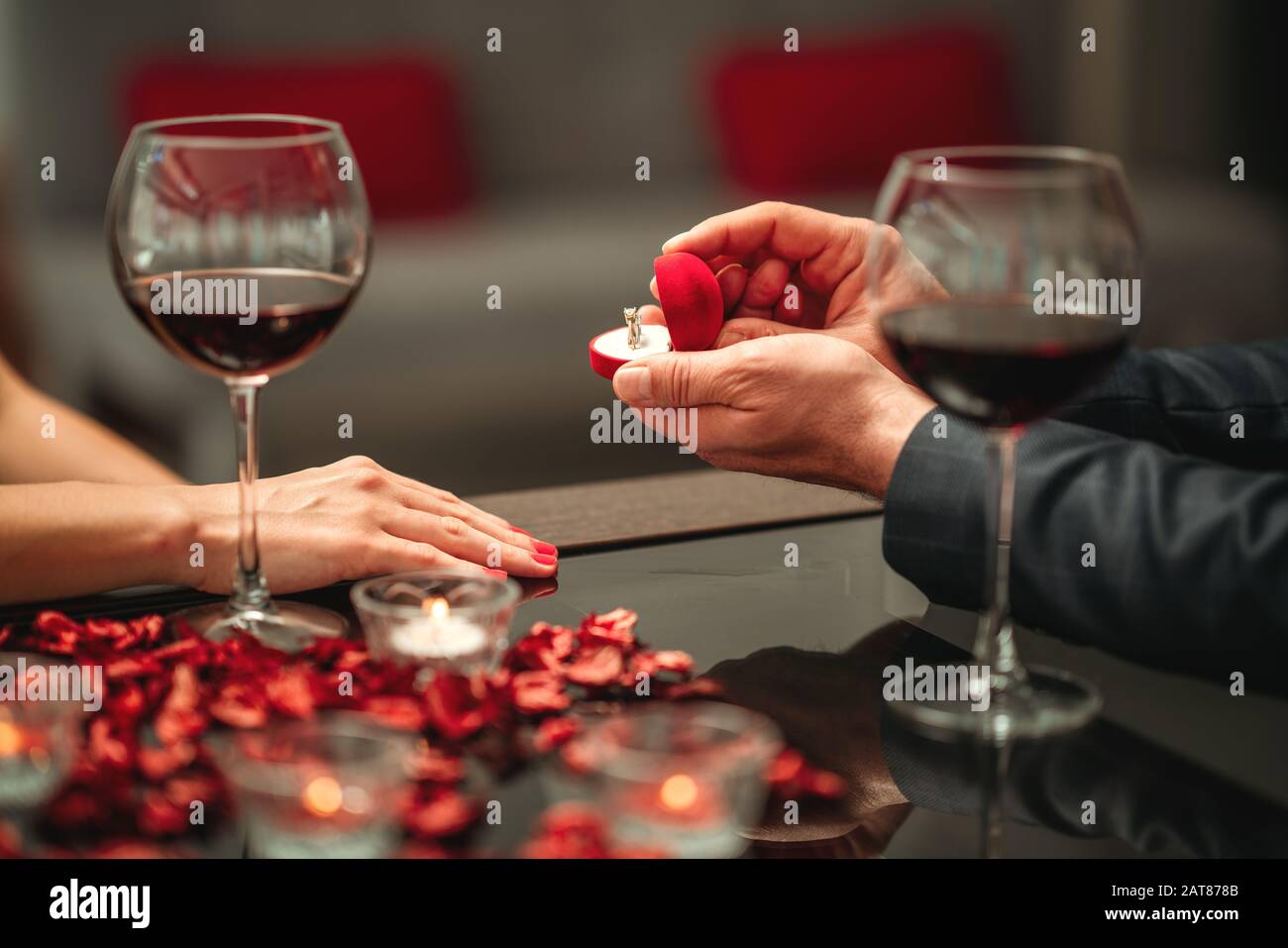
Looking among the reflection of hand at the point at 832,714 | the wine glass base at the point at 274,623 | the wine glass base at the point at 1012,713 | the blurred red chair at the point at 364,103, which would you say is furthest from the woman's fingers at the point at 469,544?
the blurred red chair at the point at 364,103

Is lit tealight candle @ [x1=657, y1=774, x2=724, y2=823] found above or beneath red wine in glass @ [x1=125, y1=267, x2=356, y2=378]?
beneath

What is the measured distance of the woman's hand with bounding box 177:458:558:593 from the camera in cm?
104

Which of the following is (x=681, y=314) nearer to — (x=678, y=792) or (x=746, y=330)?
(x=746, y=330)

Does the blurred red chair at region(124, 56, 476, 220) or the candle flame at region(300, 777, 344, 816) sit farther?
the blurred red chair at region(124, 56, 476, 220)

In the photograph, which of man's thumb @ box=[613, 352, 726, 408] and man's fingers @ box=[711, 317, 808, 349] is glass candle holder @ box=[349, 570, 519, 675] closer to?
man's thumb @ box=[613, 352, 726, 408]

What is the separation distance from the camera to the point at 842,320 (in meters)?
1.44

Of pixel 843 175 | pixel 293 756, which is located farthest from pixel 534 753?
pixel 843 175

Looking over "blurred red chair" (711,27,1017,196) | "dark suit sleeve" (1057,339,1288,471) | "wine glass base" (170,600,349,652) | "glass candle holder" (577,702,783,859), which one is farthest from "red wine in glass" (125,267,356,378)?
"blurred red chair" (711,27,1017,196)

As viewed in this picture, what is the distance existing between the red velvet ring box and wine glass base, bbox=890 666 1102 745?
1.58ft

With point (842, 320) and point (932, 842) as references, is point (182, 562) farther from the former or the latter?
point (842, 320)

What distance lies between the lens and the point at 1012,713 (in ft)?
2.65

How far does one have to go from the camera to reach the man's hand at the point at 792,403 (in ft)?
3.58

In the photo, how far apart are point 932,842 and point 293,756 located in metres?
0.29

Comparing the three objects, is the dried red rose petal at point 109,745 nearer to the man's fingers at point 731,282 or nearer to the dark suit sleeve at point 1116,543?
the dark suit sleeve at point 1116,543
